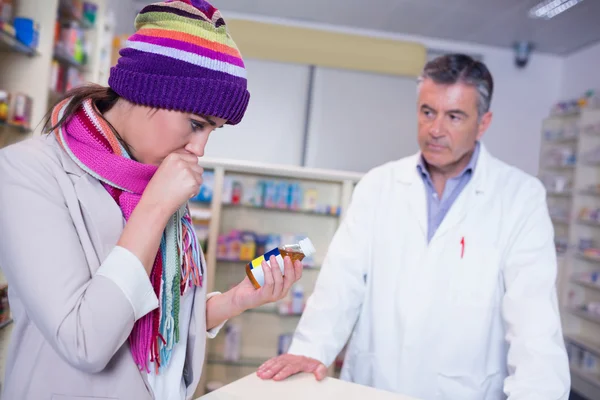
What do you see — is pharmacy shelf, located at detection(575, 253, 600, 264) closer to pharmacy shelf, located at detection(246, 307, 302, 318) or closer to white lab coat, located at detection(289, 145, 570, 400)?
pharmacy shelf, located at detection(246, 307, 302, 318)

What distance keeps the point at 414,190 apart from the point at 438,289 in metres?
0.39

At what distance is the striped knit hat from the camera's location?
3.22ft

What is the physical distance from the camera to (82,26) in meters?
3.86

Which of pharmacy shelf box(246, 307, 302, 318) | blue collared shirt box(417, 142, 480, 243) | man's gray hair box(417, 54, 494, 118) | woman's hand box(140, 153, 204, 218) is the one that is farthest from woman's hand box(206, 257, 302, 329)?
pharmacy shelf box(246, 307, 302, 318)

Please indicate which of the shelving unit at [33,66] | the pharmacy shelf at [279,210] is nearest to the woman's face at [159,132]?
the shelving unit at [33,66]

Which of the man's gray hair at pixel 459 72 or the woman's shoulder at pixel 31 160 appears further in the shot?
the man's gray hair at pixel 459 72

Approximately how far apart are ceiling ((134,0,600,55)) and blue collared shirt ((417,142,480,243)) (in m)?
4.33

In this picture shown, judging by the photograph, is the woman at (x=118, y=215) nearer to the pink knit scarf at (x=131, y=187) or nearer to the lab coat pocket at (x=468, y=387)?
the pink knit scarf at (x=131, y=187)

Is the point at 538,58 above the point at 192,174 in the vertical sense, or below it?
above

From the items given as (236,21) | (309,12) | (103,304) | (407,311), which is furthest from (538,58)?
(103,304)

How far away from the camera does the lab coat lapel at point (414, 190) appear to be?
2.01 m

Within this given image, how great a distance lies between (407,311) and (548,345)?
0.48 meters

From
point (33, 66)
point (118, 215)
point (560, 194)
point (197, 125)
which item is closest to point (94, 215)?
point (118, 215)

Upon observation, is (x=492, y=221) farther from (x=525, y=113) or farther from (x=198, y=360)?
(x=525, y=113)
